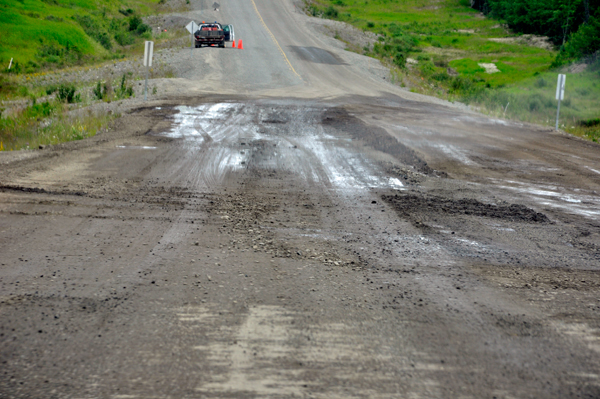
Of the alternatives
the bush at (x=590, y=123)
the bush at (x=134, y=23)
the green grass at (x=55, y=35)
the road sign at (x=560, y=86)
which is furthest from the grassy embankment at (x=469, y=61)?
the bush at (x=134, y=23)

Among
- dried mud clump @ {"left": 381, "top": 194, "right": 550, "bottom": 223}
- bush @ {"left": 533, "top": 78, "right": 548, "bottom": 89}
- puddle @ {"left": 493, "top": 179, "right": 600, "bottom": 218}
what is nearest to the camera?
A: dried mud clump @ {"left": 381, "top": 194, "right": 550, "bottom": 223}

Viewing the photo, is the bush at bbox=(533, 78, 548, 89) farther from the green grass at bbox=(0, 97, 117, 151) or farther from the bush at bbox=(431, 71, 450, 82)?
the green grass at bbox=(0, 97, 117, 151)

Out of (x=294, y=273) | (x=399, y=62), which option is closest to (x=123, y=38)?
(x=399, y=62)

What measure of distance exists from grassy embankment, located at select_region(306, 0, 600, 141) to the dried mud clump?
1348 centimetres

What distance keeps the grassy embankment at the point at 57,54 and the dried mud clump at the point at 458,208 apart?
30.8 ft

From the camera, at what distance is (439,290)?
4902 millimetres

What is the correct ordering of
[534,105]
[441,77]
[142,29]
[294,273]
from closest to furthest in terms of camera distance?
[294,273] → [534,105] → [441,77] → [142,29]

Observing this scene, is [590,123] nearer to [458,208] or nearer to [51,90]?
[458,208]

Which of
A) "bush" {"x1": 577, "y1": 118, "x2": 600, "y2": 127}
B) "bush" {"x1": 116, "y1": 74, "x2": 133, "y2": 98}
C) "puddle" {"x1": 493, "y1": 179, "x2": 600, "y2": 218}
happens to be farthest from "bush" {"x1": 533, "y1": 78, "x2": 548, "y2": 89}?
"puddle" {"x1": 493, "y1": 179, "x2": 600, "y2": 218}

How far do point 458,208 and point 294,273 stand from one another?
420 cm

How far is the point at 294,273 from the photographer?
16.9 ft

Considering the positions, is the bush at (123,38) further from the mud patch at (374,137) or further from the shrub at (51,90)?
the mud patch at (374,137)

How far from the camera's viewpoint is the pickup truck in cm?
3994

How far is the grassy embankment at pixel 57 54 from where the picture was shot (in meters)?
14.9
